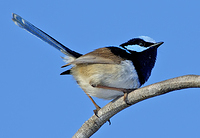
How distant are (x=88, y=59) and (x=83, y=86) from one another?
0.48 metres

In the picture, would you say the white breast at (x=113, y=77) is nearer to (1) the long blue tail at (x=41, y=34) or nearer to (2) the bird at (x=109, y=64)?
(2) the bird at (x=109, y=64)

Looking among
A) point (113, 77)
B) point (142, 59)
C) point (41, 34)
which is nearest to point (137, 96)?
point (113, 77)

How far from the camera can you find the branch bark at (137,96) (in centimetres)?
332

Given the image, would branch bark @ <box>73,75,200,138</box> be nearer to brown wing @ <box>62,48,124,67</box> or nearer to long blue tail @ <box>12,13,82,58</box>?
brown wing @ <box>62,48,124,67</box>

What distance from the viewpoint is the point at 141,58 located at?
5246 millimetres

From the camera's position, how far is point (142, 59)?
5250 millimetres

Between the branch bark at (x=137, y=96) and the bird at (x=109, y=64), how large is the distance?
349mm

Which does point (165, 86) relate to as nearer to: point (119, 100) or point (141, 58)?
point (119, 100)

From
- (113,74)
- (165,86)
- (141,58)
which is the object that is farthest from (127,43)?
(165,86)

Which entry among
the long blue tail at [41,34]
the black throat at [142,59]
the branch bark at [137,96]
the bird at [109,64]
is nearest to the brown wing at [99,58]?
the bird at [109,64]

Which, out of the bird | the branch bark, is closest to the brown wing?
the bird

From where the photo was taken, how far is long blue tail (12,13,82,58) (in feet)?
18.1

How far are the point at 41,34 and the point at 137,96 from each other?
7.52 feet

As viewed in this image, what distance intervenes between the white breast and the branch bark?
1.51ft
